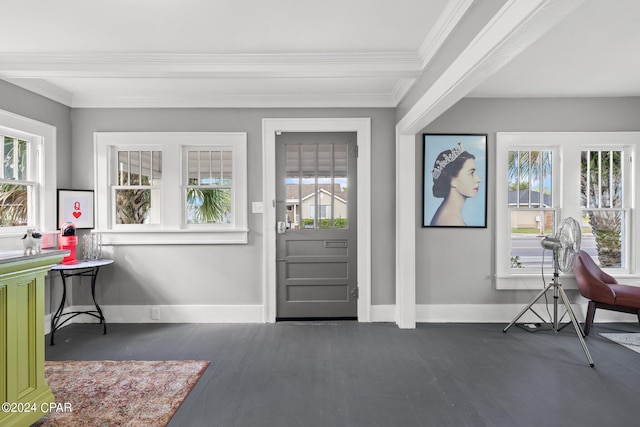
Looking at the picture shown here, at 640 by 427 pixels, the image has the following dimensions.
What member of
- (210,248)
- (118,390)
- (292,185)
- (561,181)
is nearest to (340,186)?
(292,185)

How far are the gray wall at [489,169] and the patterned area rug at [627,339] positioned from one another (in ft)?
2.45

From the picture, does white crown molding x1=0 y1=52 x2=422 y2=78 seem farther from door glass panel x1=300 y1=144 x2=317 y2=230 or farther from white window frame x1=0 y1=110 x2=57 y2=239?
door glass panel x1=300 y1=144 x2=317 y2=230

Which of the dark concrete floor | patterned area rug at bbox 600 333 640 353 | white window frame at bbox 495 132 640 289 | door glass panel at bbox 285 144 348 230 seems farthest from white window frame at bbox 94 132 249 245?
patterned area rug at bbox 600 333 640 353

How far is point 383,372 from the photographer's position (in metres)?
2.71

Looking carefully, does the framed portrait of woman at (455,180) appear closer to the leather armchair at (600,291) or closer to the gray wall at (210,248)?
the gray wall at (210,248)

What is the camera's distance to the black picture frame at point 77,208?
146 inches

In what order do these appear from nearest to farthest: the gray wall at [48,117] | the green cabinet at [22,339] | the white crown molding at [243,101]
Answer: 1. the green cabinet at [22,339]
2. the gray wall at [48,117]
3. the white crown molding at [243,101]

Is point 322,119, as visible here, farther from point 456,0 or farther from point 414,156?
point 456,0

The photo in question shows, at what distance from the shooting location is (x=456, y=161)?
154 inches

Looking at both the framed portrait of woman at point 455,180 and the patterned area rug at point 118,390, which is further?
the framed portrait of woman at point 455,180

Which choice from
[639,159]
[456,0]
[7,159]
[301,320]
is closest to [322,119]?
[456,0]

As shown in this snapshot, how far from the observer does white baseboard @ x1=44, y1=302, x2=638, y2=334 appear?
3.90 metres

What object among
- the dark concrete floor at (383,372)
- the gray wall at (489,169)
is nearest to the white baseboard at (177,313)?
the dark concrete floor at (383,372)

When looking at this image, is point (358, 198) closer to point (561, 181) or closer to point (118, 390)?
point (561, 181)
